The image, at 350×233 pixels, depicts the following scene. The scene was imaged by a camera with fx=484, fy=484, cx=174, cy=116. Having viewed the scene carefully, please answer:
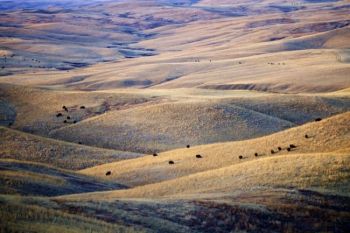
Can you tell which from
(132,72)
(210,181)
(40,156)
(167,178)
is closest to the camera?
(210,181)

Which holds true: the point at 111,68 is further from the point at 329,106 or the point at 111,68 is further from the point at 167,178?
the point at 167,178

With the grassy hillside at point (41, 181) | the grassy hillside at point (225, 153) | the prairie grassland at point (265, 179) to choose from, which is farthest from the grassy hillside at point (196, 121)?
the prairie grassland at point (265, 179)

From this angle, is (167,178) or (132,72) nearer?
(167,178)

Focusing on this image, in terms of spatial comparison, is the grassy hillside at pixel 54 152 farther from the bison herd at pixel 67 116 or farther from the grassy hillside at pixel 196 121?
the bison herd at pixel 67 116

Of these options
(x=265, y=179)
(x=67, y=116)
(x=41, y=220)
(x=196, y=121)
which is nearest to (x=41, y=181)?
(x=41, y=220)

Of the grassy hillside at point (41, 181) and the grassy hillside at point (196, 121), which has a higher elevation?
the grassy hillside at point (41, 181)

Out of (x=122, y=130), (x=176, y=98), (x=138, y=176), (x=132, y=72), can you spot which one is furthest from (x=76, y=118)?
(x=132, y=72)

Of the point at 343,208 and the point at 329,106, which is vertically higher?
the point at 343,208
